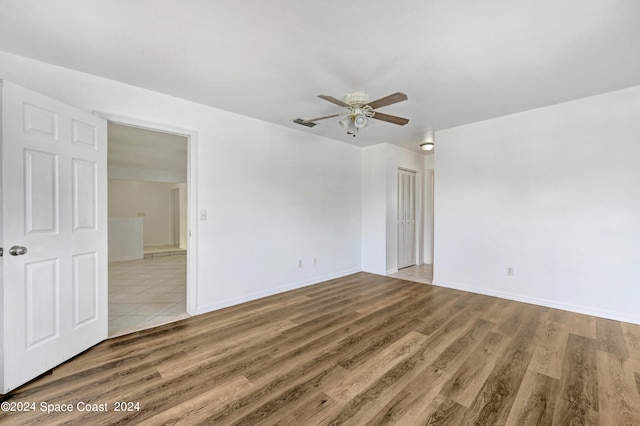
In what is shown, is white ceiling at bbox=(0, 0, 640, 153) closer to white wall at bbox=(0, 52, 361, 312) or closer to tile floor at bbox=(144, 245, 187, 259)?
white wall at bbox=(0, 52, 361, 312)

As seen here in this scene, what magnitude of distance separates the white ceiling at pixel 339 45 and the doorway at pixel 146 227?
2.73 ft

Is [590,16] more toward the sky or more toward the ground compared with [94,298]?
more toward the sky

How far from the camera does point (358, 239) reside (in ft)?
17.5

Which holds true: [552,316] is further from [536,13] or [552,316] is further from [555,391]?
[536,13]

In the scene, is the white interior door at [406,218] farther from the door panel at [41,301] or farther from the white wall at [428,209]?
the door panel at [41,301]

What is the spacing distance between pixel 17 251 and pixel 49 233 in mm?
232

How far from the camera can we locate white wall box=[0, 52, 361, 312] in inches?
101

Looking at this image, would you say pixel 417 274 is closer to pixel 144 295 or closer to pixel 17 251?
pixel 144 295

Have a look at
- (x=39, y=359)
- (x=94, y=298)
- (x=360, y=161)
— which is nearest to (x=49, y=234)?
(x=94, y=298)

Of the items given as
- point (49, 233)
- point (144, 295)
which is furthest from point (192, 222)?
point (144, 295)

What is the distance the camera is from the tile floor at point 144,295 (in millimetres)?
2969

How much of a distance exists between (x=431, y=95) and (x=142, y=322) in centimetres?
408

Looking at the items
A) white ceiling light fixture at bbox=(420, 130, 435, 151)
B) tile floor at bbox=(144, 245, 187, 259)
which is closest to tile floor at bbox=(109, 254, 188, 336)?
tile floor at bbox=(144, 245, 187, 259)

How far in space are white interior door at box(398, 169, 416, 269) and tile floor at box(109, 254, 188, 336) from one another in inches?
162
